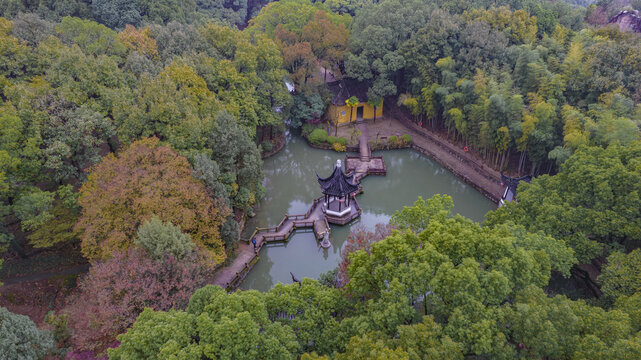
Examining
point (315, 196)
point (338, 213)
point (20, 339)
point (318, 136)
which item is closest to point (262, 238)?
point (338, 213)

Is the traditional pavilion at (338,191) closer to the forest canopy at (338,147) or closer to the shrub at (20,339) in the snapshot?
the forest canopy at (338,147)

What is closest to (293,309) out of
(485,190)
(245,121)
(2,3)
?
(245,121)

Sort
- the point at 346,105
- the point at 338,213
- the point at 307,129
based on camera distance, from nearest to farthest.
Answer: the point at 338,213
the point at 307,129
the point at 346,105

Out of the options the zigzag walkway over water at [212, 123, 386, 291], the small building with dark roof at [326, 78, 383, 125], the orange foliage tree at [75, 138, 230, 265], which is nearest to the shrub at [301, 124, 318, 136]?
the small building with dark roof at [326, 78, 383, 125]

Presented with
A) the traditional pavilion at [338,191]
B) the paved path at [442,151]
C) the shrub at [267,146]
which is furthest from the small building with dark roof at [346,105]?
the traditional pavilion at [338,191]

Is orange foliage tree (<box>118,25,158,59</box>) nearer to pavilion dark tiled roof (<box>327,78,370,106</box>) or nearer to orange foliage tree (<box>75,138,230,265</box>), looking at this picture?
orange foliage tree (<box>75,138,230,265</box>)

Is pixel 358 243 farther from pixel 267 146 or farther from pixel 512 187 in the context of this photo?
pixel 267 146
